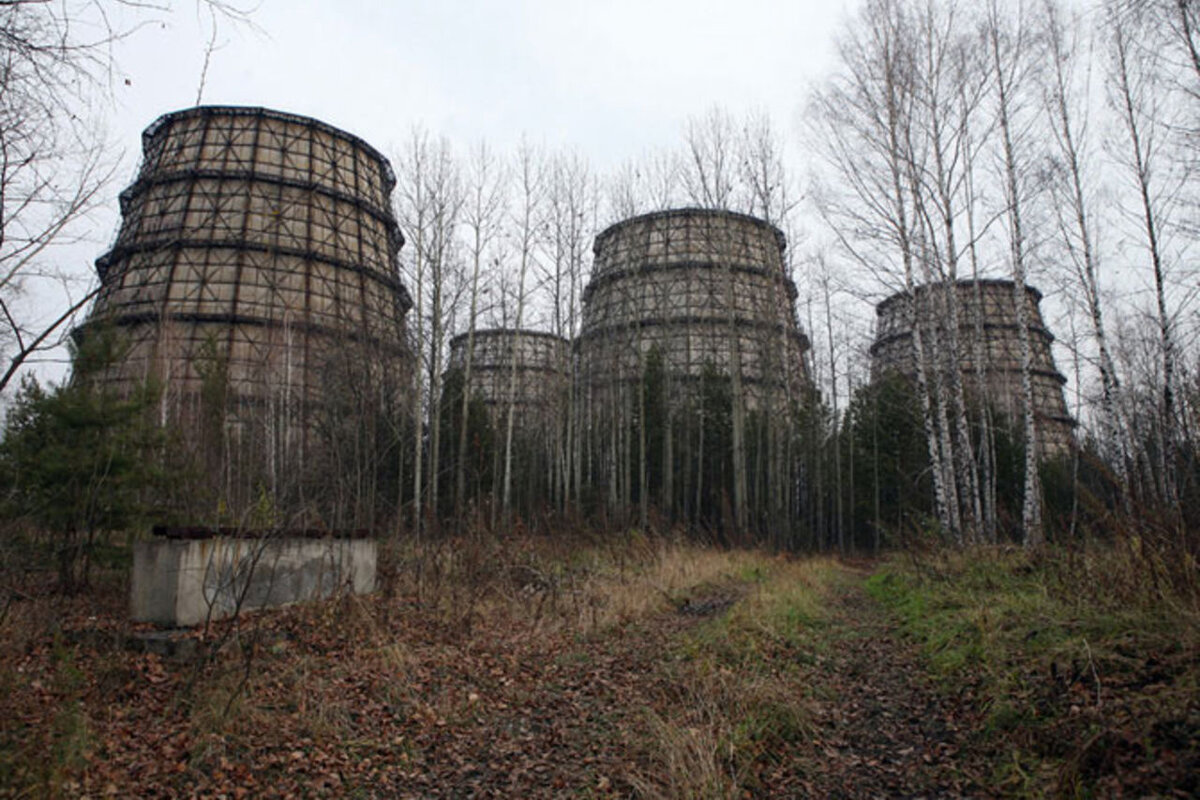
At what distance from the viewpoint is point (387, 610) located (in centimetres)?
673

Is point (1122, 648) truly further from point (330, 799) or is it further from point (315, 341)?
point (315, 341)

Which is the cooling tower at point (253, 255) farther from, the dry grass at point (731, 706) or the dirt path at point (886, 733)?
the dirt path at point (886, 733)

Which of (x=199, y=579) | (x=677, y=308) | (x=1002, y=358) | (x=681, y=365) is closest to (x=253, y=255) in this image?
(x=677, y=308)

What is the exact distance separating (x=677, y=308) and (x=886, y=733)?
70.0 ft

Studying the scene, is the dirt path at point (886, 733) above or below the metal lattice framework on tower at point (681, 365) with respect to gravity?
below

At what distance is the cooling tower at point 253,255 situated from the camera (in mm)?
21094

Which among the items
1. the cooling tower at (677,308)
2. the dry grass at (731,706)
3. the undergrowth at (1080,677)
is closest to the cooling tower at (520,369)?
the cooling tower at (677,308)

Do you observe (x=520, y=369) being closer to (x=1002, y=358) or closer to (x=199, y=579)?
(x=1002, y=358)

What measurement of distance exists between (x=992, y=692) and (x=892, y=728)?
57 centimetres

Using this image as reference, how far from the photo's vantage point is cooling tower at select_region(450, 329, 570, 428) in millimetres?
20625

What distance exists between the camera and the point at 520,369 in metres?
26.8

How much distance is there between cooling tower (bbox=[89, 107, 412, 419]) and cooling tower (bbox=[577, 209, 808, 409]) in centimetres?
683

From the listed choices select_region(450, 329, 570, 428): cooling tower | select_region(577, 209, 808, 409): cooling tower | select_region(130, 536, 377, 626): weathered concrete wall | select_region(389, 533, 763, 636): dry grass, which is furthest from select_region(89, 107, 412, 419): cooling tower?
select_region(130, 536, 377, 626): weathered concrete wall

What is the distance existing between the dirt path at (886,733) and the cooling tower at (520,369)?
1404 centimetres
